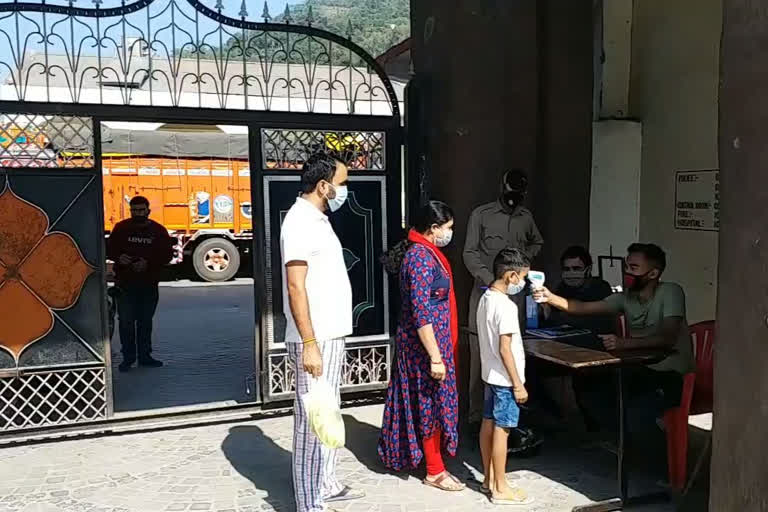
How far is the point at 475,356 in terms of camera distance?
489 centimetres

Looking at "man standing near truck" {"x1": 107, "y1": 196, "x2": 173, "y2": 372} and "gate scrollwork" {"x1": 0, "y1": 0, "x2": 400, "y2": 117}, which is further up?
"gate scrollwork" {"x1": 0, "y1": 0, "x2": 400, "y2": 117}

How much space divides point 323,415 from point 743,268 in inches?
76.4

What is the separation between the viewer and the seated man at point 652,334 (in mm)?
3941

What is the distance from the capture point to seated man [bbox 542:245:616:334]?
15.6ft

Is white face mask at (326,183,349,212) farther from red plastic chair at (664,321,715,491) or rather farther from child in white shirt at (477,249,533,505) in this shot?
red plastic chair at (664,321,715,491)

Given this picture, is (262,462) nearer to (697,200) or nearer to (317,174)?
(317,174)

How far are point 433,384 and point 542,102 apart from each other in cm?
234

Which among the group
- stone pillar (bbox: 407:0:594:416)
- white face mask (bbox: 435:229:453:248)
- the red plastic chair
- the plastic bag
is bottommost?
the red plastic chair

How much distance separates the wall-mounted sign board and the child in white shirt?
2868 mm

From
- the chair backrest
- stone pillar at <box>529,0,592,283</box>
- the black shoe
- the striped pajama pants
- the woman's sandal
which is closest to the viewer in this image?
the striped pajama pants

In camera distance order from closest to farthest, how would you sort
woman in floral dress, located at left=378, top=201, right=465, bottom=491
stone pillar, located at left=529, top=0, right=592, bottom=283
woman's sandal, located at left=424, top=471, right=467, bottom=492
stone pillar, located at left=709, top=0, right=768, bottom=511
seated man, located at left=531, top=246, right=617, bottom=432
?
stone pillar, located at left=709, top=0, right=768, bottom=511 < woman in floral dress, located at left=378, top=201, right=465, bottom=491 < woman's sandal, located at left=424, top=471, right=467, bottom=492 < seated man, located at left=531, top=246, right=617, bottom=432 < stone pillar, located at left=529, top=0, right=592, bottom=283

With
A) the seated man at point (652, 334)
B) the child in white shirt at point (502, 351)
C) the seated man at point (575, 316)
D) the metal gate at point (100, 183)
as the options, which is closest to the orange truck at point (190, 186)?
the metal gate at point (100, 183)

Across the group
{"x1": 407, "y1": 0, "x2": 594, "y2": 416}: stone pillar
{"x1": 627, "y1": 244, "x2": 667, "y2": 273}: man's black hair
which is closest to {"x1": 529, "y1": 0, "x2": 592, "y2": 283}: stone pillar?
{"x1": 407, "y1": 0, "x2": 594, "y2": 416}: stone pillar

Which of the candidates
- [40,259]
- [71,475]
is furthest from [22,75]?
[71,475]
